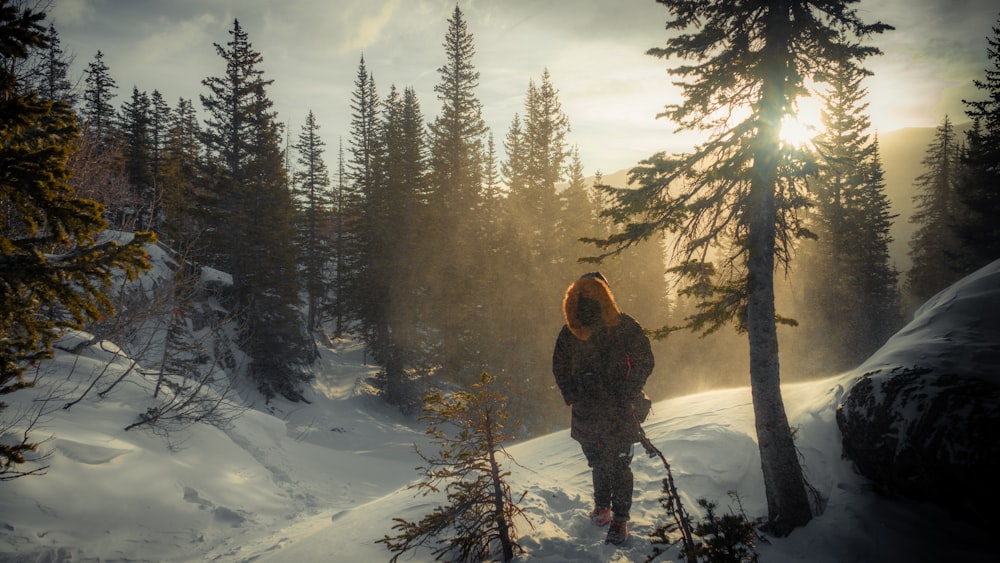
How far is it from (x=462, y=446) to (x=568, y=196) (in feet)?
74.9

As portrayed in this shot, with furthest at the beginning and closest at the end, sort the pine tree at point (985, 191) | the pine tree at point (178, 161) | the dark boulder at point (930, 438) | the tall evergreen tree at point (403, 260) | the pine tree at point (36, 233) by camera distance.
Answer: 1. the pine tree at point (178, 161)
2. the tall evergreen tree at point (403, 260)
3. the pine tree at point (985, 191)
4. the dark boulder at point (930, 438)
5. the pine tree at point (36, 233)

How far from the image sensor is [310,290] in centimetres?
3159

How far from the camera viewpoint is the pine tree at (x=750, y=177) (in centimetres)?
510

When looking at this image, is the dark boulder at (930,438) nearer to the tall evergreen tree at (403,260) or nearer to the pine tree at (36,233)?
the pine tree at (36,233)

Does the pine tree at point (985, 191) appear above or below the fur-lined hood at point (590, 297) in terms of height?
above

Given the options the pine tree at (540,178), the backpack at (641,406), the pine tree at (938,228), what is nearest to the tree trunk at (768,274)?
the backpack at (641,406)

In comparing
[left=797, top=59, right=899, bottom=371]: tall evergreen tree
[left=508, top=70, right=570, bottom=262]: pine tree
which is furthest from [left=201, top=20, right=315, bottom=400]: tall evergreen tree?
[left=797, top=59, right=899, bottom=371]: tall evergreen tree

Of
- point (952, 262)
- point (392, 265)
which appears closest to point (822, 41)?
point (392, 265)

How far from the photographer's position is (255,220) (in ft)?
68.1

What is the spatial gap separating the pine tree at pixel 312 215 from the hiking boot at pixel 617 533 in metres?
30.4

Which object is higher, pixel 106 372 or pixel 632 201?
pixel 632 201

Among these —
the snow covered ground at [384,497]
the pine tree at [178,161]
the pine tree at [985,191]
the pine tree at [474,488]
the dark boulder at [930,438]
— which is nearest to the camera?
the dark boulder at [930,438]

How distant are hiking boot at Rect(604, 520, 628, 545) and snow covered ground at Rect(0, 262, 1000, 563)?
8 cm

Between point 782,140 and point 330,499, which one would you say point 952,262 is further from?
point 330,499
